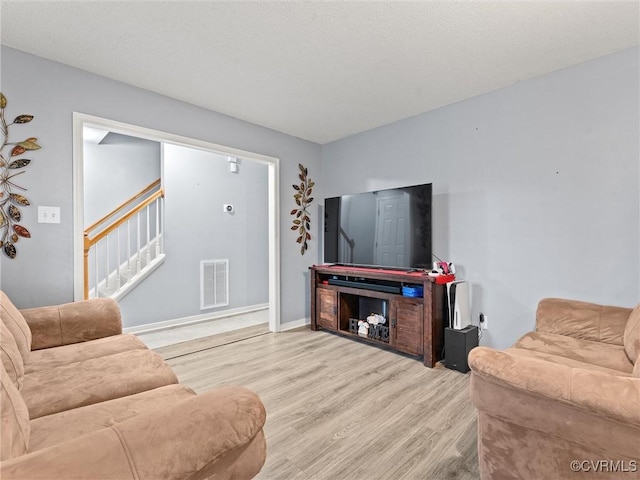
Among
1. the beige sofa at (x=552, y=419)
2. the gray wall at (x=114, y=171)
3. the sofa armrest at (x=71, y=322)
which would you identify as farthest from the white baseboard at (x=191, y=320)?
the beige sofa at (x=552, y=419)

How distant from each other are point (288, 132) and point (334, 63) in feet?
5.40

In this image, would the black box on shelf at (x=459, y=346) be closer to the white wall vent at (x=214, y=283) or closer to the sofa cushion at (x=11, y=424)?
the sofa cushion at (x=11, y=424)

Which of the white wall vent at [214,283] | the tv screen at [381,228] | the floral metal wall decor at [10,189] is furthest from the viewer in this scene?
the white wall vent at [214,283]

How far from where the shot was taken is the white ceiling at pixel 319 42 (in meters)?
1.87

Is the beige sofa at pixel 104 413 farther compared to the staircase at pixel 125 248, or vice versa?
the staircase at pixel 125 248

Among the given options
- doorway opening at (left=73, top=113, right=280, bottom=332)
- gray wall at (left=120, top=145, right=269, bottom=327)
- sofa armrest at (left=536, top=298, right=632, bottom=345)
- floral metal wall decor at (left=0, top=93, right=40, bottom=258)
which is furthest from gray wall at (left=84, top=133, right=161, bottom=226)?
sofa armrest at (left=536, top=298, right=632, bottom=345)

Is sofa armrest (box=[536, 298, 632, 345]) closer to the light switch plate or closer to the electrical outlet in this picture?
the electrical outlet

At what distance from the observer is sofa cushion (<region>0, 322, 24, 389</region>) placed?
4.30ft

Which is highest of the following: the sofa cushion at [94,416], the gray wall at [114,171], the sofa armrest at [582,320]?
the gray wall at [114,171]

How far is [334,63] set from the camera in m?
2.42

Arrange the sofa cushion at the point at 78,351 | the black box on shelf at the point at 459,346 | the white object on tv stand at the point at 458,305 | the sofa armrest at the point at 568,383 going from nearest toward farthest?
the sofa armrest at the point at 568,383
the sofa cushion at the point at 78,351
the black box on shelf at the point at 459,346
the white object on tv stand at the point at 458,305

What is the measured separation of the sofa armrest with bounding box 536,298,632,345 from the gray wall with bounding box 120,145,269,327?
3.95 meters

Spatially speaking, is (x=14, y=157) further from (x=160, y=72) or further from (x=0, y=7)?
(x=160, y=72)

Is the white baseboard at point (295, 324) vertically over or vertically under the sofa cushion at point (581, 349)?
under
